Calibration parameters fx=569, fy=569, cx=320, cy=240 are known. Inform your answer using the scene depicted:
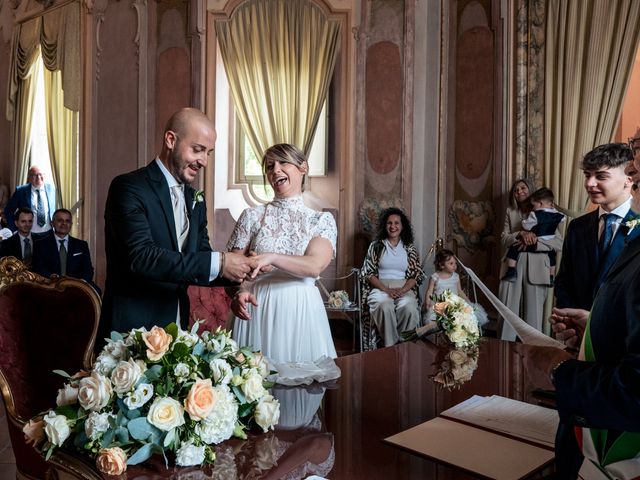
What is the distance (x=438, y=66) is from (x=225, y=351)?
19.6 feet

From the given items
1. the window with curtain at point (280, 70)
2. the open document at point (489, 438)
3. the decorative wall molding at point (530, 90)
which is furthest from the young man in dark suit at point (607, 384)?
the window with curtain at point (280, 70)

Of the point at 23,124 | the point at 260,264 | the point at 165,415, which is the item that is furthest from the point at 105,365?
the point at 23,124

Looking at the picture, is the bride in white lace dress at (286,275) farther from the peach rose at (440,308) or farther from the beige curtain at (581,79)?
the beige curtain at (581,79)

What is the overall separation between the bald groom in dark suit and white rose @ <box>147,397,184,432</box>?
81cm

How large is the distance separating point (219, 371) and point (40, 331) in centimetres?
117

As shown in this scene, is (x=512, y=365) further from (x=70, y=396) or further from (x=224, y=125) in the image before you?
(x=224, y=125)

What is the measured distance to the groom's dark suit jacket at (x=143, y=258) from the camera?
73.7 inches

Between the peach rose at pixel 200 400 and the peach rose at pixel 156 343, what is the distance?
10 cm

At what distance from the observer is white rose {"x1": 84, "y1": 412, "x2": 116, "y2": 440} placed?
109 cm

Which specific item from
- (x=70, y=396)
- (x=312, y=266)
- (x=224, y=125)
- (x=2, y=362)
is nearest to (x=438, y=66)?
(x=224, y=125)

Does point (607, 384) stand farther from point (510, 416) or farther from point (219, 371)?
point (219, 371)

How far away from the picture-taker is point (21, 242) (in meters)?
6.21

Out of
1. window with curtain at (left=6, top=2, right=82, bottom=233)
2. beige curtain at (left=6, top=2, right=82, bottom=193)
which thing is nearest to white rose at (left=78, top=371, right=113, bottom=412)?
window with curtain at (left=6, top=2, right=82, bottom=233)

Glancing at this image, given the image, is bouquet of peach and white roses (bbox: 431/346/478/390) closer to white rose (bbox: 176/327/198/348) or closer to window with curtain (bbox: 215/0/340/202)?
white rose (bbox: 176/327/198/348)
